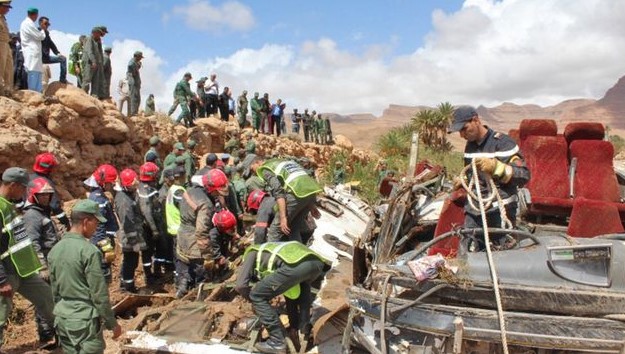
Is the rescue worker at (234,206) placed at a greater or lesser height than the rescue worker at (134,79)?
lesser

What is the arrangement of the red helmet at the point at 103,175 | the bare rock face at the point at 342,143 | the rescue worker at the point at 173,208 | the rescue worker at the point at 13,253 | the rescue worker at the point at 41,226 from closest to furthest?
the rescue worker at the point at 13,253 < the rescue worker at the point at 41,226 < the red helmet at the point at 103,175 < the rescue worker at the point at 173,208 < the bare rock face at the point at 342,143

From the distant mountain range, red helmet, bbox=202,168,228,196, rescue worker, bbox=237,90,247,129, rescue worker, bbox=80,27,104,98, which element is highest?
rescue worker, bbox=80,27,104,98

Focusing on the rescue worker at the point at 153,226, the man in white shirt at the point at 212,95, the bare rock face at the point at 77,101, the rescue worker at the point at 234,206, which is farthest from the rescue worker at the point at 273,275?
the man in white shirt at the point at 212,95

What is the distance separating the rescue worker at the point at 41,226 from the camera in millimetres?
5141

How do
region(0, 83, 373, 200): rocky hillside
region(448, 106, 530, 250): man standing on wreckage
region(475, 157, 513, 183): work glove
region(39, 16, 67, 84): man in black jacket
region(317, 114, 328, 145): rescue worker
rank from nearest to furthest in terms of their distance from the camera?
region(475, 157, 513, 183): work glove, region(448, 106, 530, 250): man standing on wreckage, region(0, 83, 373, 200): rocky hillside, region(39, 16, 67, 84): man in black jacket, region(317, 114, 328, 145): rescue worker

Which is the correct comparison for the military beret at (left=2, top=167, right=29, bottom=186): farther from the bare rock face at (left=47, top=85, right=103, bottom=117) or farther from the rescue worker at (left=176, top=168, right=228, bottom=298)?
the bare rock face at (left=47, top=85, right=103, bottom=117)

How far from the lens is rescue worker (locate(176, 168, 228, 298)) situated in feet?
20.8

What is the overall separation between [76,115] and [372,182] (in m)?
8.46

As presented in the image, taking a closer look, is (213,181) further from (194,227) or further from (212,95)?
(212,95)

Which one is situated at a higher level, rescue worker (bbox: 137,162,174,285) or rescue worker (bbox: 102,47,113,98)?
rescue worker (bbox: 102,47,113,98)

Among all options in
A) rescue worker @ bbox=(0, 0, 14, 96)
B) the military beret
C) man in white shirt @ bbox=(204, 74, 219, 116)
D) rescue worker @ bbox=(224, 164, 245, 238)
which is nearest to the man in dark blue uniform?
the military beret

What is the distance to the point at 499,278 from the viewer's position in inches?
132

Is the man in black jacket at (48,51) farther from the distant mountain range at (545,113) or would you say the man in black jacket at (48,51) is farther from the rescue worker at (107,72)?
the distant mountain range at (545,113)

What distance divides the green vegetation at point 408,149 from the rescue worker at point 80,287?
38.6ft
